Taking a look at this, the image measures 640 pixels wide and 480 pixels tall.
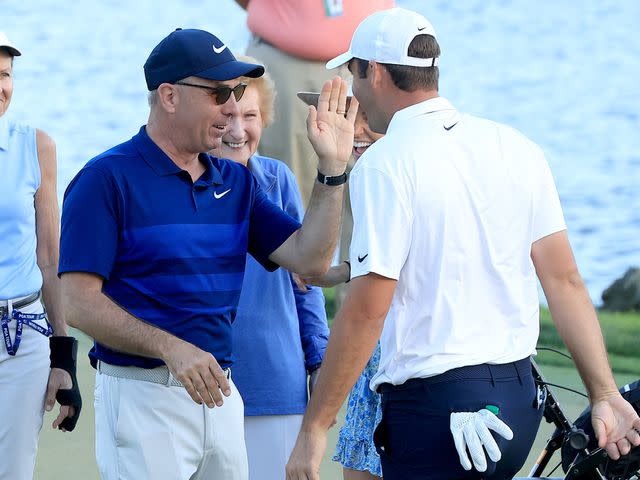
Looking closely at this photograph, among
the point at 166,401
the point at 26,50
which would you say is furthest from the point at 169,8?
the point at 166,401

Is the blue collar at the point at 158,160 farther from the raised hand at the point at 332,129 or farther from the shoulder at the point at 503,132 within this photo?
the shoulder at the point at 503,132

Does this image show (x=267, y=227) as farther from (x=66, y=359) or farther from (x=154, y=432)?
(x=66, y=359)

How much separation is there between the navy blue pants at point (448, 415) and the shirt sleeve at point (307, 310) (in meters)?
0.68

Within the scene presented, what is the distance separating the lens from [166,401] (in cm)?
284

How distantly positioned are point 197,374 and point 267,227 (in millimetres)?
537

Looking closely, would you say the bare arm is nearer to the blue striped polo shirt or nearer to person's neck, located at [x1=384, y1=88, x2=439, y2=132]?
the blue striped polo shirt

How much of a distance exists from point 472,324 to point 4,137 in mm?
1568

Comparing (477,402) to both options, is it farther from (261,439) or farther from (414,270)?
(261,439)

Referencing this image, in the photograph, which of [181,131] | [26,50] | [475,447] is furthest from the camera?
[26,50]

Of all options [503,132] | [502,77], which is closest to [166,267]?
[503,132]

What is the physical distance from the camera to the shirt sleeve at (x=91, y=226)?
8.93ft

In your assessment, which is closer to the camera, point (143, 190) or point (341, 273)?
point (143, 190)

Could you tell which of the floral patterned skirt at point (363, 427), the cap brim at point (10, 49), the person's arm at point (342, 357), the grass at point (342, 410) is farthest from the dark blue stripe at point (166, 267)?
the grass at point (342, 410)

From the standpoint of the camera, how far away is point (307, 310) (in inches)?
142
